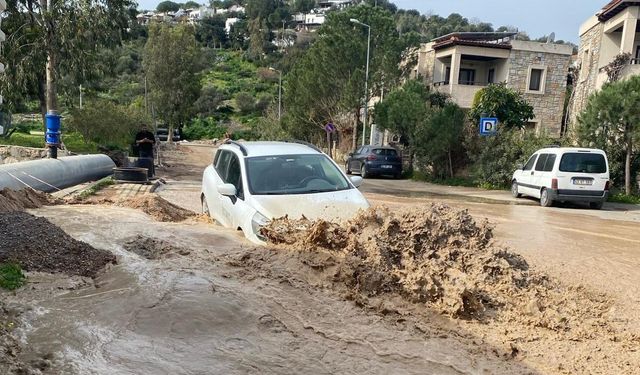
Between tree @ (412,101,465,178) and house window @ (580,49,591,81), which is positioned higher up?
house window @ (580,49,591,81)

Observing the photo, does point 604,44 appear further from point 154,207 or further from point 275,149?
point 154,207

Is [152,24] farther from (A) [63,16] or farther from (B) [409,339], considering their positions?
(B) [409,339]

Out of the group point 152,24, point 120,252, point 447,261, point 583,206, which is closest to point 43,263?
point 120,252

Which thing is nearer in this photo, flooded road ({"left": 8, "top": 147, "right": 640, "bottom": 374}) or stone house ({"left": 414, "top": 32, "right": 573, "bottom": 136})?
flooded road ({"left": 8, "top": 147, "right": 640, "bottom": 374})

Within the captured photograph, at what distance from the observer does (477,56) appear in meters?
34.7

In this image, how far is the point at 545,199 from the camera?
15641 millimetres

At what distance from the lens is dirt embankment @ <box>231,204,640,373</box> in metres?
4.42

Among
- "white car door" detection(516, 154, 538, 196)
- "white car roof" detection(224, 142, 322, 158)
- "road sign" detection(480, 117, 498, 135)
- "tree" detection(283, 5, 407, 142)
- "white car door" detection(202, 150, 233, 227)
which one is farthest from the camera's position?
"tree" detection(283, 5, 407, 142)

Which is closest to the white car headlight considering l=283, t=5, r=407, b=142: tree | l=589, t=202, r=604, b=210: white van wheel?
l=589, t=202, r=604, b=210: white van wheel

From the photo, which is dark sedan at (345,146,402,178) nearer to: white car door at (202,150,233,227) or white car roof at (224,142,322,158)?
white car door at (202,150,233,227)

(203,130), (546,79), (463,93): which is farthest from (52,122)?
(203,130)

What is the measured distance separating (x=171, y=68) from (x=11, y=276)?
49.8 metres

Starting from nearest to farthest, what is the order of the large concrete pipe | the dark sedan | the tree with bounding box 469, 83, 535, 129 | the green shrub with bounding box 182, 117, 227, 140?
the large concrete pipe, the dark sedan, the tree with bounding box 469, 83, 535, 129, the green shrub with bounding box 182, 117, 227, 140

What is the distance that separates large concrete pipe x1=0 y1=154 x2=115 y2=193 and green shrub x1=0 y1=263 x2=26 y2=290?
6.08 m
